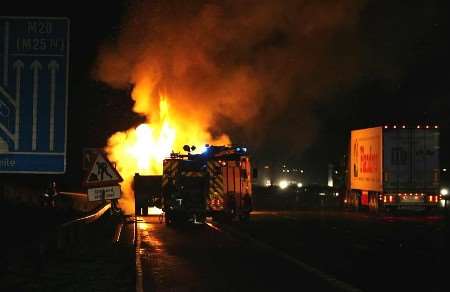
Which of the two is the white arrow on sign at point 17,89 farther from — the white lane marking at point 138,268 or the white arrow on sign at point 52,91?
Answer: the white lane marking at point 138,268

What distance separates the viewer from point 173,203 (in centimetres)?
3095

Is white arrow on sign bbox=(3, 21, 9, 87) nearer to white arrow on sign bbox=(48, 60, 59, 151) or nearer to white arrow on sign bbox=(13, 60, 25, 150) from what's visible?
white arrow on sign bbox=(13, 60, 25, 150)

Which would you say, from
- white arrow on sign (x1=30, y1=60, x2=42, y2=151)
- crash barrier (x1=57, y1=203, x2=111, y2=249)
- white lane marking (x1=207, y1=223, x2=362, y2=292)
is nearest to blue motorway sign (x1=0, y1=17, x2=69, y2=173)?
white arrow on sign (x1=30, y1=60, x2=42, y2=151)

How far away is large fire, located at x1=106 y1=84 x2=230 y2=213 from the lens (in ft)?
145

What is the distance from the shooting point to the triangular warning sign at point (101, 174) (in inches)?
600

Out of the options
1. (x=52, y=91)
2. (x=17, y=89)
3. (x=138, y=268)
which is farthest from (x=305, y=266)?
(x=17, y=89)

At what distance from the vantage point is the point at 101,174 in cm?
1551

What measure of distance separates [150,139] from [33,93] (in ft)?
126

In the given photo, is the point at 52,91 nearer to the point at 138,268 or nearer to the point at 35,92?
the point at 35,92

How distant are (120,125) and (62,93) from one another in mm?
77655

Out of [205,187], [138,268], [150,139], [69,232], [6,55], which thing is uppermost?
[150,139]

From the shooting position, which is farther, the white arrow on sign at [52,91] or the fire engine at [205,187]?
the fire engine at [205,187]

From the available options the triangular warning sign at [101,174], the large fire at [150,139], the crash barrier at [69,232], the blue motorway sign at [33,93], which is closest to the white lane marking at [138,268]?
the crash barrier at [69,232]

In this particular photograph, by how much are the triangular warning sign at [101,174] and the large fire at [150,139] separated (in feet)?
89.8
